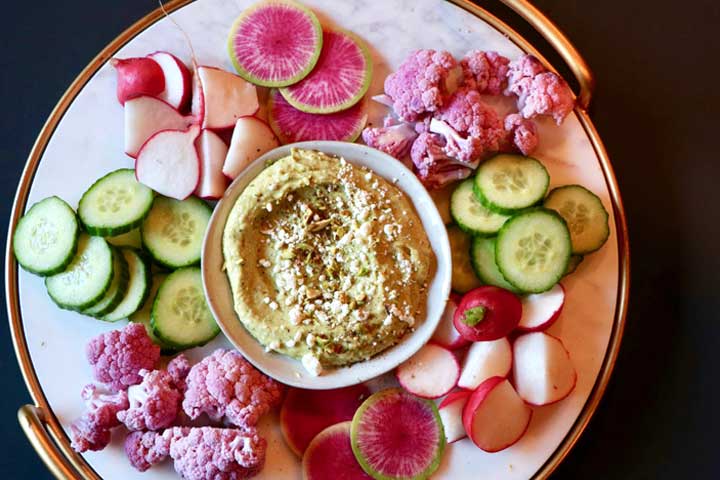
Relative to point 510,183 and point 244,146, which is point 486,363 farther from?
point 244,146

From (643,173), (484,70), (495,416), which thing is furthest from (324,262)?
(643,173)

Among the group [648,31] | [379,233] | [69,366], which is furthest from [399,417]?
[648,31]

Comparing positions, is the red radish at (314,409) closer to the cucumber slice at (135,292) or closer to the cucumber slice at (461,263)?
the cucumber slice at (461,263)

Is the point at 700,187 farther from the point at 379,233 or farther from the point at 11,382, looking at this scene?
the point at 11,382

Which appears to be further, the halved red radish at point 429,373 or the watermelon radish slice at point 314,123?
the watermelon radish slice at point 314,123

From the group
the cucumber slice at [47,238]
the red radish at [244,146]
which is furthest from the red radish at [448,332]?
the cucumber slice at [47,238]

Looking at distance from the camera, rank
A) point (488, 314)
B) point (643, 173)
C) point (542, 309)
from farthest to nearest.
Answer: point (643, 173)
point (542, 309)
point (488, 314)
